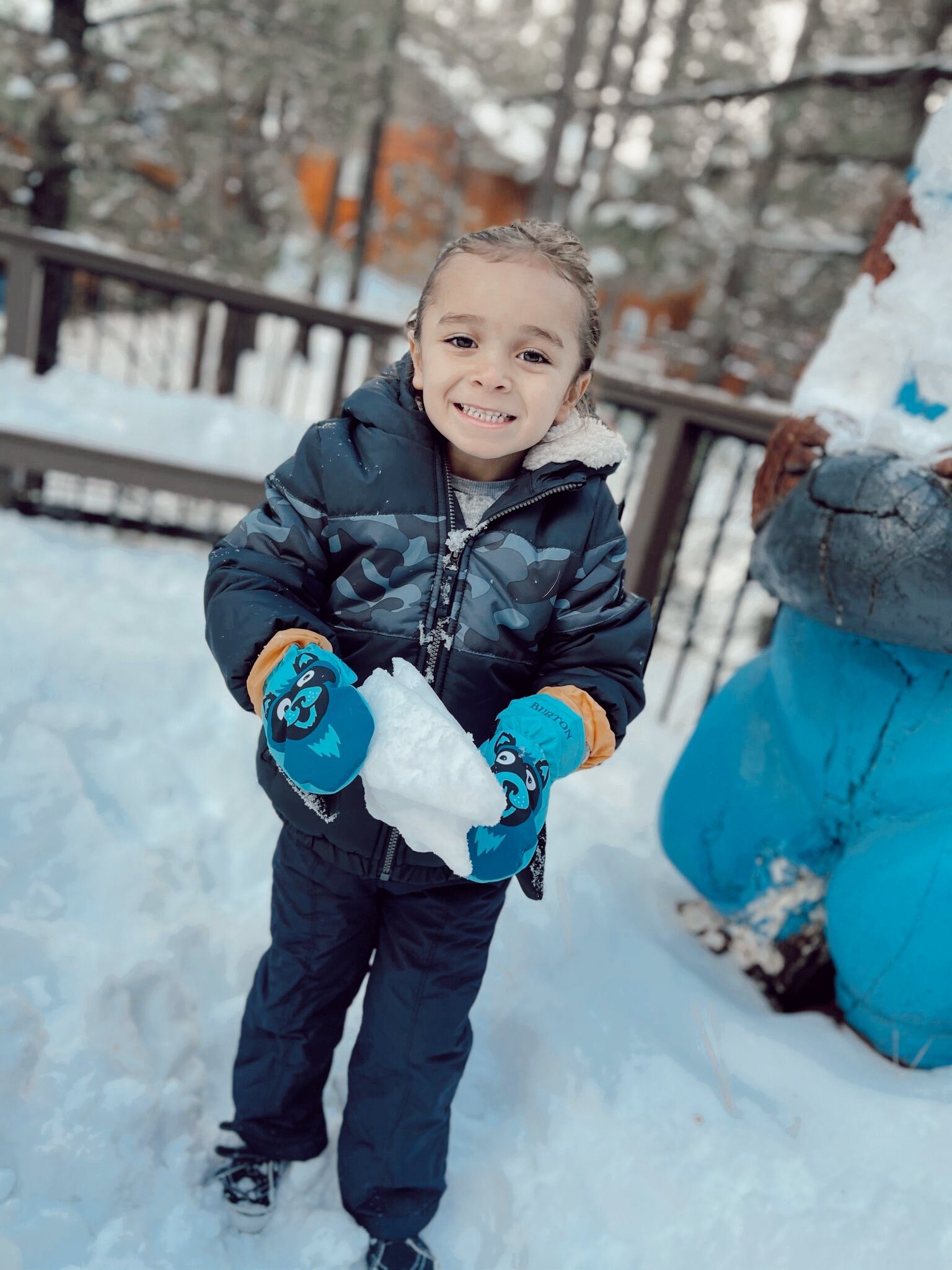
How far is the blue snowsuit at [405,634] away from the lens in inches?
52.0

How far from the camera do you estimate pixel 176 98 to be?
24.3 feet

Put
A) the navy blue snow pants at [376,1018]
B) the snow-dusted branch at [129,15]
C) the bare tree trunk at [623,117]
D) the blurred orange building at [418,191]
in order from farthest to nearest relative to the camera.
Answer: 1. the blurred orange building at [418,191]
2. the bare tree trunk at [623,117]
3. the snow-dusted branch at [129,15]
4. the navy blue snow pants at [376,1018]

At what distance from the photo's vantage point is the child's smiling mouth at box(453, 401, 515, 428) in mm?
1279

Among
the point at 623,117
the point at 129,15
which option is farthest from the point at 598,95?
the point at 129,15

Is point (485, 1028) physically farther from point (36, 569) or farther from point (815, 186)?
point (815, 186)

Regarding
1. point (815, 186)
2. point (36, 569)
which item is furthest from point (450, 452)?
point (815, 186)

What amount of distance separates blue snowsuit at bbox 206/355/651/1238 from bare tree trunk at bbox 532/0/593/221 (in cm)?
780

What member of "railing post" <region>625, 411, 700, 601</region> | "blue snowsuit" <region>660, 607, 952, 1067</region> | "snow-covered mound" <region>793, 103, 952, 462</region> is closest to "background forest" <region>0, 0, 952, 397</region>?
"railing post" <region>625, 411, 700, 601</region>

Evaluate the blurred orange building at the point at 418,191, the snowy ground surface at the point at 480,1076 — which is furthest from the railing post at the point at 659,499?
the blurred orange building at the point at 418,191

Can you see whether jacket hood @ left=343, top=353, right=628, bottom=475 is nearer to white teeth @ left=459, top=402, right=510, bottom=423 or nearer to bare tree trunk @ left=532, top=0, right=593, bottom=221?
white teeth @ left=459, top=402, right=510, bottom=423

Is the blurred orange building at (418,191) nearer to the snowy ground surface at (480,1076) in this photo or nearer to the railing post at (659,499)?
the railing post at (659,499)

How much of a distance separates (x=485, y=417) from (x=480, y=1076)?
1.38 metres

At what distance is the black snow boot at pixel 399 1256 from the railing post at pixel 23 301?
13.8ft

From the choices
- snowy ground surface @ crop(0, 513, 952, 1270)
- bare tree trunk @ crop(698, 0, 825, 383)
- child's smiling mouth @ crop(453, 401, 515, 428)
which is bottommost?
snowy ground surface @ crop(0, 513, 952, 1270)
